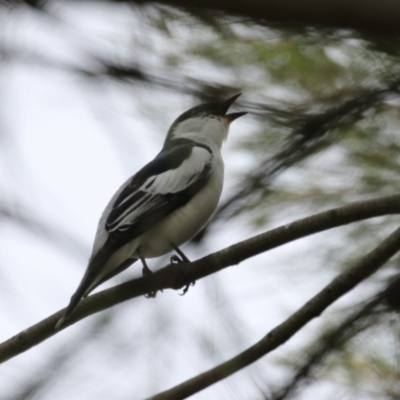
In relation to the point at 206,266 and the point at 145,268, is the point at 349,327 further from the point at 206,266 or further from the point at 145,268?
the point at 145,268

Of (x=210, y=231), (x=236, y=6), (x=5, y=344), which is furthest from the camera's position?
(x=210, y=231)

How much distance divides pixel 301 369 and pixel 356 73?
4.34 feet

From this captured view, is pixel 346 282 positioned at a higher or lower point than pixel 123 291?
higher

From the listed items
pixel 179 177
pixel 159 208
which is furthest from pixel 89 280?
pixel 179 177

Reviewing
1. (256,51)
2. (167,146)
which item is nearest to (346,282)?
(256,51)

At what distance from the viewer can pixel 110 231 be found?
11.4 ft

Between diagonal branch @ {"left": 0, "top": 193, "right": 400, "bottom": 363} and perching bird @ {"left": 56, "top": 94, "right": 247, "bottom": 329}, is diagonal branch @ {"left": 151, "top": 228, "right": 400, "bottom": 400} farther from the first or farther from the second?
perching bird @ {"left": 56, "top": 94, "right": 247, "bottom": 329}

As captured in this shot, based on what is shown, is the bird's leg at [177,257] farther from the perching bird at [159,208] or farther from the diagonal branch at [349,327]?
the diagonal branch at [349,327]

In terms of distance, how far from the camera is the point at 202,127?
15.7 feet

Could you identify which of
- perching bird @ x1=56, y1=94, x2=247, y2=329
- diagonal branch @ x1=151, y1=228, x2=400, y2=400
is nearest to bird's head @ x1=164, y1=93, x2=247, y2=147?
perching bird @ x1=56, y1=94, x2=247, y2=329

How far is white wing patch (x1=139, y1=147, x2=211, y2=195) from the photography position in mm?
3871

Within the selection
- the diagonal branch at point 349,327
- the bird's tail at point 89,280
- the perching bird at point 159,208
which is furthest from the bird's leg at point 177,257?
the diagonal branch at point 349,327

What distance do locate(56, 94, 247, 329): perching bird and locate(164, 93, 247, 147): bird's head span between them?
0.03 m

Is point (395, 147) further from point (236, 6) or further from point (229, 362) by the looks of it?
point (236, 6)
